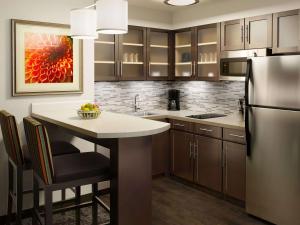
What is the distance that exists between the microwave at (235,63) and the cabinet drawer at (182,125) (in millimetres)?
717

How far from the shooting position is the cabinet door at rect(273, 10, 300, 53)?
3545 mm

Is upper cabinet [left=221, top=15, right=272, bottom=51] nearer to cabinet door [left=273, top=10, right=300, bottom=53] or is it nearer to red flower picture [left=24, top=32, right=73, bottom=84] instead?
cabinet door [left=273, top=10, right=300, bottom=53]


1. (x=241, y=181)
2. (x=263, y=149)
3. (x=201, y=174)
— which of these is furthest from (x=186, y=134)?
(x=263, y=149)

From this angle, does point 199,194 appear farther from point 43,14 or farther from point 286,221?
point 43,14

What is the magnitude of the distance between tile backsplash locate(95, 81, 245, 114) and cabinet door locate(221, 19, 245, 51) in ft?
1.87

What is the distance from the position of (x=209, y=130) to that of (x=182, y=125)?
504 mm

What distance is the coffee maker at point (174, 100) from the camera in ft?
17.8

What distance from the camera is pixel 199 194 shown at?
4355 mm

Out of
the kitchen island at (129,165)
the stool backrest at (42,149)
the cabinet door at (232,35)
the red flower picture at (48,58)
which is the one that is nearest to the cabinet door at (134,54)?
the red flower picture at (48,58)

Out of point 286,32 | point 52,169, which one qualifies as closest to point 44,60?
point 52,169

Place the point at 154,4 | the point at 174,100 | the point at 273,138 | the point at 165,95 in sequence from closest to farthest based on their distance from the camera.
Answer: the point at 273,138, the point at 154,4, the point at 174,100, the point at 165,95

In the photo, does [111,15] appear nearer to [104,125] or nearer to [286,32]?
[104,125]

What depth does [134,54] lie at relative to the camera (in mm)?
4910

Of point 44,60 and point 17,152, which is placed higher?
point 44,60
